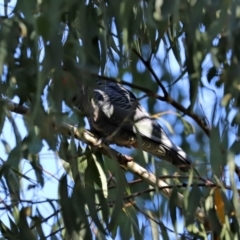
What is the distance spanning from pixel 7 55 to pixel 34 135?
0.15 meters

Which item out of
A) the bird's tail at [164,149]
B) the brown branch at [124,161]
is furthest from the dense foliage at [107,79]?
the bird's tail at [164,149]

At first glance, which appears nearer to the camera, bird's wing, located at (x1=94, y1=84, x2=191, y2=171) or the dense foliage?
the dense foliage

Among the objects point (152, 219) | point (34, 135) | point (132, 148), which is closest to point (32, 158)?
point (34, 135)

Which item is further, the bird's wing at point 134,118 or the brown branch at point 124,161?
the bird's wing at point 134,118

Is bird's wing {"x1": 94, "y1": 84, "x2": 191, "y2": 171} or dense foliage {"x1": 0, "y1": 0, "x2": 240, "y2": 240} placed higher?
bird's wing {"x1": 94, "y1": 84, "x2": 191, "y2": 171}

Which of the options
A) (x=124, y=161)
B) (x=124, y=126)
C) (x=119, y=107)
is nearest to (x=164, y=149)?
(x=124, y=126)

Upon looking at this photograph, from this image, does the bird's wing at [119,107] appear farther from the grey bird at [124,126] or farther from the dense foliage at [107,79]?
the dense foliage at [107,79]

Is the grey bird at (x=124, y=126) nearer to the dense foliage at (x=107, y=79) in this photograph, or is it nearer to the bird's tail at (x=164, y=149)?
the bird's tail at (x=164, y=149)

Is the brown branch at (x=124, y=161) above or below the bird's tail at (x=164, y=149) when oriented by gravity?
below

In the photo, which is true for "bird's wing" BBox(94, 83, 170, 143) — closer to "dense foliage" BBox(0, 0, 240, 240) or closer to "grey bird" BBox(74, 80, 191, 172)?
"grey bird" BBox(74, 80, 191, 172)

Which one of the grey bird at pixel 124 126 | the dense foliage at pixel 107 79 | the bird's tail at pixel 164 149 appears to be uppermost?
the grey bird at pixel 124 126

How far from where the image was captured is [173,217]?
1474 millimetres

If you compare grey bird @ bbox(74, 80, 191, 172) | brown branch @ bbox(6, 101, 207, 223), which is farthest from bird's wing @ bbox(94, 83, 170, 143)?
brown branch @ bbox(6, 101, 207, 223)

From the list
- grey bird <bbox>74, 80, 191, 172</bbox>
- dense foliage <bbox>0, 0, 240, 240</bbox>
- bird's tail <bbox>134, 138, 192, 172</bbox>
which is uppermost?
grey bird <bbox>74, 80, 191, 172</bbox>
